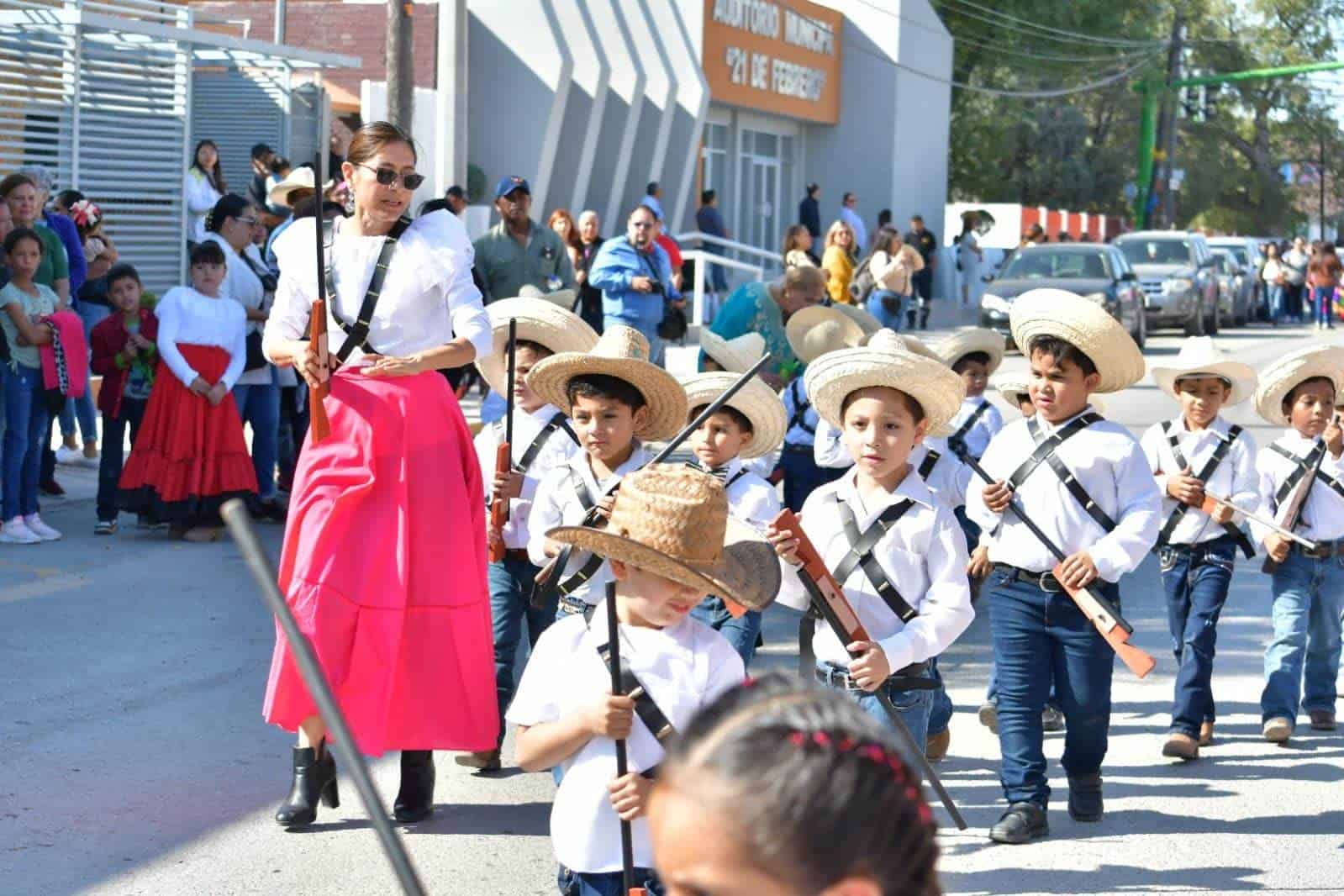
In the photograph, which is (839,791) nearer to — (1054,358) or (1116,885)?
(1116,885)

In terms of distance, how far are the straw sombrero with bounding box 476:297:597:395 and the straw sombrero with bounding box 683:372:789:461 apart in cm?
44

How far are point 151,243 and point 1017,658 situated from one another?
14.7 metres

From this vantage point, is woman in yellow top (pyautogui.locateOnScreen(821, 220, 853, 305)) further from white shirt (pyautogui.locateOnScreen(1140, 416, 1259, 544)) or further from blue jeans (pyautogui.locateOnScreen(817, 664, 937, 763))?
blue jeans (pyautogui.locateOnScreen(817, 664, 937, 763))

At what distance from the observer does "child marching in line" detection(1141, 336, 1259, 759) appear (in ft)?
25.3

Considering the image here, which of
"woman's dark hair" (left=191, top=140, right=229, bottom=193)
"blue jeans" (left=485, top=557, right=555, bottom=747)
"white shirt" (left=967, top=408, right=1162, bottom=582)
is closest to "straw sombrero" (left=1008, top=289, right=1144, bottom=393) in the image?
"white shirt" (left=967, top=408, right=1162, bottom=582)

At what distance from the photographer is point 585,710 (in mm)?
4176

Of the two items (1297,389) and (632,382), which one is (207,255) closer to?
(632,382)

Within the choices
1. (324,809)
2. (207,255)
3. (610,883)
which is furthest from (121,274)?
(610,883)

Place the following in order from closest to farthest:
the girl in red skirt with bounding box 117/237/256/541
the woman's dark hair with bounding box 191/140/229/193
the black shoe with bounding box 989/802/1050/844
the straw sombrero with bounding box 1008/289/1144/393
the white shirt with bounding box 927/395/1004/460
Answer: the black shoe with bounding box 989/802/1050/844 → the straw sombrero with bounding box 1008/289/1144/393 → the white shirt with bounding box 927/395/1004/460 → the girl in red skirt with bounding box 117/237/256/541 → the woman's dark hair with bounding box 191/140/229/193

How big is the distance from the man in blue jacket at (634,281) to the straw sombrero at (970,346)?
4402 mm

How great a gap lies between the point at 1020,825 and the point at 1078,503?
1013 mm

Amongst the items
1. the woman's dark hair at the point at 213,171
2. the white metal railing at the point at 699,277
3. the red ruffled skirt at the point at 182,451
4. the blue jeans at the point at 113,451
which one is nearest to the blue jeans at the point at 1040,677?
the red ruffled skirt at the point at 182,451

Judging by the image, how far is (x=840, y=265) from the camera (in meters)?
19.0

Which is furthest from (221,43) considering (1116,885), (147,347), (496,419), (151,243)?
(1116,885)
